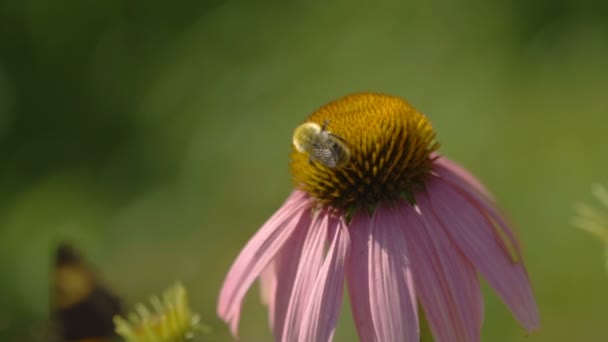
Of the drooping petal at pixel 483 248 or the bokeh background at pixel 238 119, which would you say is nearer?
the drooping petal at pixel 483 248

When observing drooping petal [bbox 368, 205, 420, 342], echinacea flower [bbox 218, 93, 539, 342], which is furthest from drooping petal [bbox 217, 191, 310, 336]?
drooping petal [bbox 368, 205, 420, 342]

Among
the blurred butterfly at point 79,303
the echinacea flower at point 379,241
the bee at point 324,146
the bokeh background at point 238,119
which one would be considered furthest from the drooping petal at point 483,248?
the bokeh background at point 238,119

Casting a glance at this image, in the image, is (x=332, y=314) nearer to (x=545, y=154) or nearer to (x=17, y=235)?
(x=545, y=154)

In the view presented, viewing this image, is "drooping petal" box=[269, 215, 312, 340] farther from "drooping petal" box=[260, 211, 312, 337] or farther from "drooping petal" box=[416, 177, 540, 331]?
"drooping petal" box=[416, 177, 540, 331]

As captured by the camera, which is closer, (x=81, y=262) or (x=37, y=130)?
(x=81, y=262)

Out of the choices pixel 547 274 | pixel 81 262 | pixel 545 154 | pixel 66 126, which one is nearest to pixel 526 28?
pixel 545 154

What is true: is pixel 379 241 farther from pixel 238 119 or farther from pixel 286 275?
pixel 238 119

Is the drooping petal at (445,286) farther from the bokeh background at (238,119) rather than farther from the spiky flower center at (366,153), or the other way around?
the bokeh background at (238,119)
